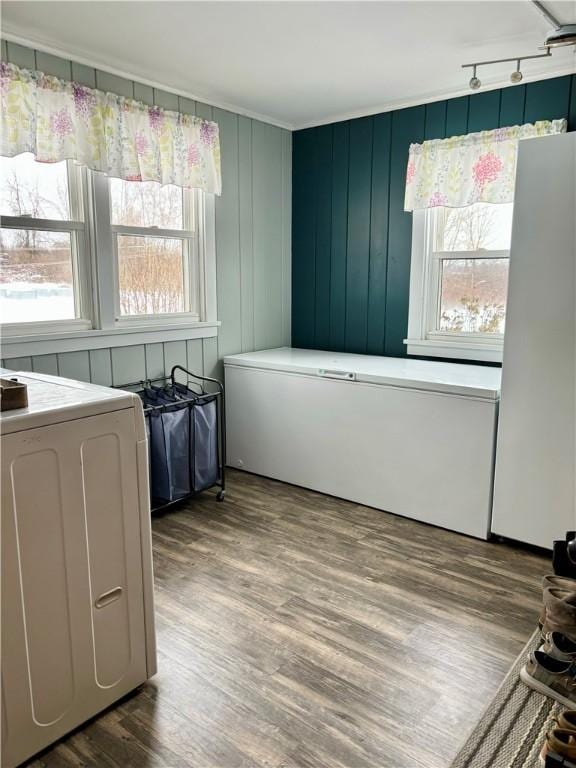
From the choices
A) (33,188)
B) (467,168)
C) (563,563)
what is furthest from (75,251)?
(563,563)

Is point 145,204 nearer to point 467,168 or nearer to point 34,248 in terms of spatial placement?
point 34,248

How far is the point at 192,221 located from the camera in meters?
3.64

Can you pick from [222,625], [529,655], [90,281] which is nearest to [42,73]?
[90,281]

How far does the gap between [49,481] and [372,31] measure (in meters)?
2.37

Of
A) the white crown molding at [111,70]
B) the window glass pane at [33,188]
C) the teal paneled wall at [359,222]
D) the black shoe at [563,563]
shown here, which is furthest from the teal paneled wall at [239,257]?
the black shoe at [563,563]

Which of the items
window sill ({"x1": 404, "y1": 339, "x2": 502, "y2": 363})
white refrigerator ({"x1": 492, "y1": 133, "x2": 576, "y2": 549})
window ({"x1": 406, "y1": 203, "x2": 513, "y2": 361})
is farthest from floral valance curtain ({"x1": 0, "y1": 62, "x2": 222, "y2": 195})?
white refrigerator ({"x1": 492, "y1": 133, "x2": 576, "y2": 549})

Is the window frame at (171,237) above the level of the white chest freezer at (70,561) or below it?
above

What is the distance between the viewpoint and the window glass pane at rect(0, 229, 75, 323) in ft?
9.18

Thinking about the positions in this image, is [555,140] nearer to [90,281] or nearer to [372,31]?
[372,31]

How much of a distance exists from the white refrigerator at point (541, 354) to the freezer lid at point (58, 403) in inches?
70.1

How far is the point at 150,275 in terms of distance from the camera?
3.46 m

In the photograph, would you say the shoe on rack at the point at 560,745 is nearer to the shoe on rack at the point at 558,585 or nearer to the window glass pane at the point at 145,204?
the shoe on rack at the point at 558,585

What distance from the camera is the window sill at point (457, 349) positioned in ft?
11.2

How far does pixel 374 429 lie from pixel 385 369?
1.21 ft
